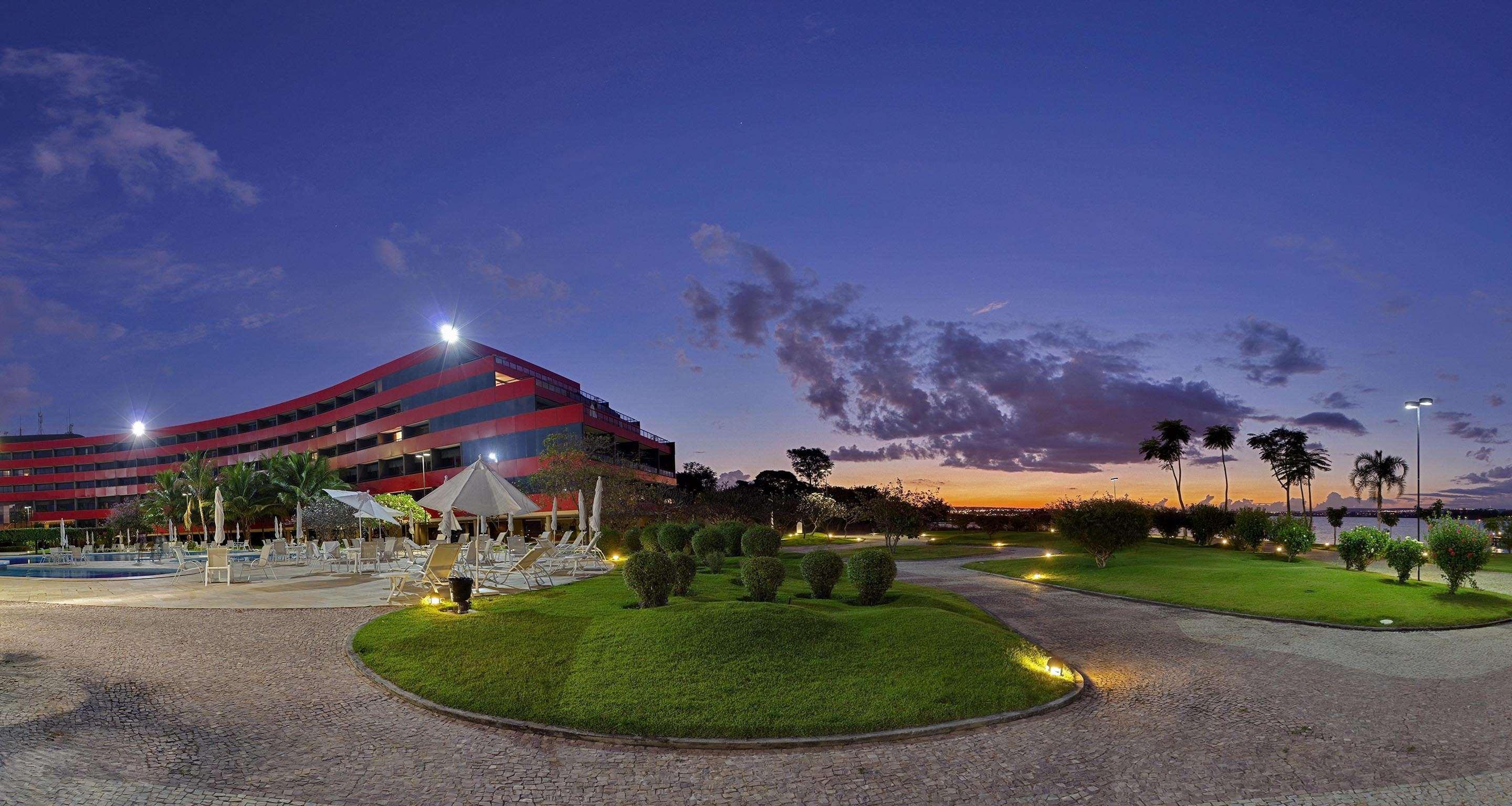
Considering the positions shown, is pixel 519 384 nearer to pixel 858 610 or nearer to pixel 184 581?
pixel 184 581

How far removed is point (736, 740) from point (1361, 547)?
64.7 feet

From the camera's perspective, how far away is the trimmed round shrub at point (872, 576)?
1312 cm

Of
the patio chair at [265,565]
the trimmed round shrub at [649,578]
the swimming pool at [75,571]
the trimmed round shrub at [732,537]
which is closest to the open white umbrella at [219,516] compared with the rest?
the patio chair at [265,565]

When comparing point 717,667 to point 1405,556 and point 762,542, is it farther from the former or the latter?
point 1405,556

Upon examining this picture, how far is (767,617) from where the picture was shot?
9.96m

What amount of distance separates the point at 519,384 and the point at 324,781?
45.6 m

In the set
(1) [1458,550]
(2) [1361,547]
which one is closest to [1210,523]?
(2) [1361,547]

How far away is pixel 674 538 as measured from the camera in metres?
23.3

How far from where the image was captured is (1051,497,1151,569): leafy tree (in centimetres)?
2159

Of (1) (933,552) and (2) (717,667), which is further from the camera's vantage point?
(1) (933,552)

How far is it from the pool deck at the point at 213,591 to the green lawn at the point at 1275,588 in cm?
1338

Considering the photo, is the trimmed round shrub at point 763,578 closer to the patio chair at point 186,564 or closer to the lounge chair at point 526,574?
the lounge chair at point 526,574

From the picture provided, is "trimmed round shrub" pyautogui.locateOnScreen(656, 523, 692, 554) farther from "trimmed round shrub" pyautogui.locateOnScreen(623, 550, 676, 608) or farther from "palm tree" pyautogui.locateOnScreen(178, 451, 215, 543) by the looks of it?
"palm tree" pyautogui.locateOnScreen(178, 451, 215, 543)

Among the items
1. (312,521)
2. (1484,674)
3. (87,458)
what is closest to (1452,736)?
(1484,674)
